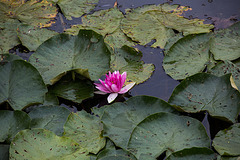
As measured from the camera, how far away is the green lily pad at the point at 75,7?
2.88 m

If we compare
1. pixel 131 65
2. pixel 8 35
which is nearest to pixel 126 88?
pixel 131 65

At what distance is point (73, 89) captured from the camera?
2082 mm

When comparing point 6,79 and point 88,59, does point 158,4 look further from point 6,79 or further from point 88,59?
point 6,79

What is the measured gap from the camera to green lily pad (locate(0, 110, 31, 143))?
1654 millimetres

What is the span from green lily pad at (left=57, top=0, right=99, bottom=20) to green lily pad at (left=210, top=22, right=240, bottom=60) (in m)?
1.38

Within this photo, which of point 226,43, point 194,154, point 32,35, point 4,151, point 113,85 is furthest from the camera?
point 32,35

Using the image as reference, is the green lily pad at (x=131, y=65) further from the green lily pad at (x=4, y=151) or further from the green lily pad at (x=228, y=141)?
the green lily pad at (x=4, y=151)

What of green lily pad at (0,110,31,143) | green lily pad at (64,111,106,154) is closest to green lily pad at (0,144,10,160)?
green lily pad at (0,110,31,143)

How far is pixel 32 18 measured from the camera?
2805 mm

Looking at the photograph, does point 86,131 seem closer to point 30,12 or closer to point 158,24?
point 158,24

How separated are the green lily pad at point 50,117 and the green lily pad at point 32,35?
81 centimetres

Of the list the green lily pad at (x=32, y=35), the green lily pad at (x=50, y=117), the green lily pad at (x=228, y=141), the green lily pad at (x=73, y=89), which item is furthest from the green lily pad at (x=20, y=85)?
the green lily pad at (x=228, y=141)

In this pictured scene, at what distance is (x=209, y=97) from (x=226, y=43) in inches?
29.4

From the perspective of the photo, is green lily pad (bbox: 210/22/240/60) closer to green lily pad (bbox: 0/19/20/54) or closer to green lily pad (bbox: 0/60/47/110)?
green lily pad (bbox: 0/60/47/110)
